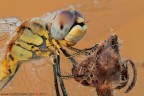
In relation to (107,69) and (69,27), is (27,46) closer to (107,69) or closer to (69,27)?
(69,27)

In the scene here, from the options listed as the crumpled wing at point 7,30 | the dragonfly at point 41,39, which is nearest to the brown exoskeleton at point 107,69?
the dragonfly at point 41,39

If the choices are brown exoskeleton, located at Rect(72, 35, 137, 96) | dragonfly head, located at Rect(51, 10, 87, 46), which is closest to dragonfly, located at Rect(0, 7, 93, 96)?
dragonfly head, located at Rect(51, 10, 87, 46)

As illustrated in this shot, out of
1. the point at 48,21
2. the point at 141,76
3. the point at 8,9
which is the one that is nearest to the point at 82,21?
the point at 48,21

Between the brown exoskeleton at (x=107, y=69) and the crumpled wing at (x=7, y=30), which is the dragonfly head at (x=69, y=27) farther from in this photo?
the brown exoskeleton at (x=107, y=69)

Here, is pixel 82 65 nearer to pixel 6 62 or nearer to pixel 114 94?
pixel 114 94

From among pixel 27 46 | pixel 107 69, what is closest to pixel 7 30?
pixel 27 46

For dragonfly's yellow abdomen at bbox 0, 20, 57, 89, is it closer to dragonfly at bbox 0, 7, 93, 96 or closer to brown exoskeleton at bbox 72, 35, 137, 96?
dragonfly at bbox 0, 7, 93, 96
